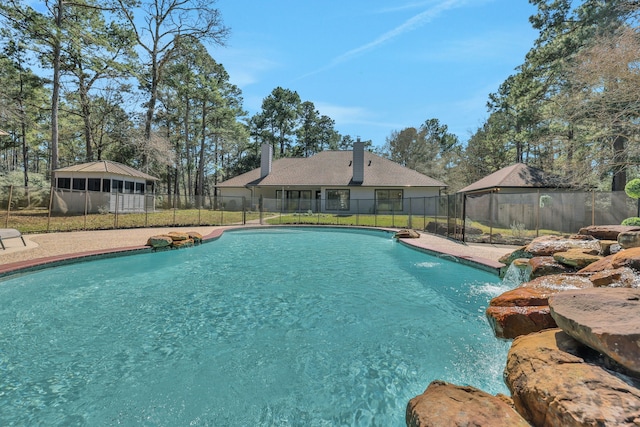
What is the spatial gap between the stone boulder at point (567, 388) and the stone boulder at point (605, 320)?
0.42 feet

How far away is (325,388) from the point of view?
2.88m

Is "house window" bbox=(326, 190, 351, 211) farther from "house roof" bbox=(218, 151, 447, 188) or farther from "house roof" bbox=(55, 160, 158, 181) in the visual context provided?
"house roof" bbox=(55, 160, 158, 181)

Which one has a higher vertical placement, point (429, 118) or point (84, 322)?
point (429, 118)

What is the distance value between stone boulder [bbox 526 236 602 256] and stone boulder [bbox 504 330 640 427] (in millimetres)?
4198

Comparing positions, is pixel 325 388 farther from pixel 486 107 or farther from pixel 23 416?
pixel 486 107

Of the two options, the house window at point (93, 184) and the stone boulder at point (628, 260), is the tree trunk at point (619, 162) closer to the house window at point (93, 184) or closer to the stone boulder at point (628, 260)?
the stone boulder at point (628, 260)

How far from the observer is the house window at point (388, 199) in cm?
2466

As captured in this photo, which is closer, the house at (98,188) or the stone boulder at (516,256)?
the stone boulder at (516,256)

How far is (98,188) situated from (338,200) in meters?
16.8

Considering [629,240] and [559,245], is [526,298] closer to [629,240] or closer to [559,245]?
[629,240]

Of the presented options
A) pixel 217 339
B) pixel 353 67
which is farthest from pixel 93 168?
pixel 217 339

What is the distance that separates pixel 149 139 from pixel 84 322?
23969mm

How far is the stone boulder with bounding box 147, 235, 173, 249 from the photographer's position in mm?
9703

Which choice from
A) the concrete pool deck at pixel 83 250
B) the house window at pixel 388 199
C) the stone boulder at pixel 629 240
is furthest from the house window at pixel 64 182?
the stone boulder at pixel 629 240
